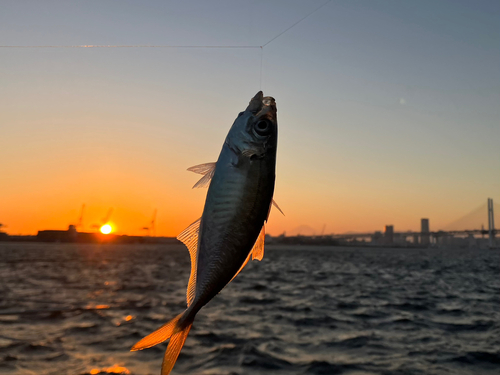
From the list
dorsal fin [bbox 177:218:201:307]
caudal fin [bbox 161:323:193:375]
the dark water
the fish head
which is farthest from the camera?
the dark water

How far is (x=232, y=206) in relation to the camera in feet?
8.23

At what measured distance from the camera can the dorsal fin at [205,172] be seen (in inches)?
104

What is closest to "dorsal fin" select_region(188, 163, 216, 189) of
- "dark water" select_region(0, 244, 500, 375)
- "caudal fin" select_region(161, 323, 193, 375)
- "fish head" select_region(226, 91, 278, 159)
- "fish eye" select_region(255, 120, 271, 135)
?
"fish head" select_region(226, 91, 278, 159)

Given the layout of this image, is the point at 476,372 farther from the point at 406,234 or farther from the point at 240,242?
the point at 406,234

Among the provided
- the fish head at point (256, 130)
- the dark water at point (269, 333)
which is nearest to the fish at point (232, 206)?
the fish head at point (256, 130)

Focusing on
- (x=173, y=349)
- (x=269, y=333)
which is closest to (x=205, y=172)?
(x=173, y=349)

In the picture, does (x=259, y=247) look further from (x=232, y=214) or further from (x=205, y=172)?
(x=205, y=172)

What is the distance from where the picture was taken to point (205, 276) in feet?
8.61

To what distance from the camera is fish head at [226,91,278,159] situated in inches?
101

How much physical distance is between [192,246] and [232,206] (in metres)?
0.48

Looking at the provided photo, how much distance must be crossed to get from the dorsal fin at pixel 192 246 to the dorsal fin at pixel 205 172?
0.78 ft

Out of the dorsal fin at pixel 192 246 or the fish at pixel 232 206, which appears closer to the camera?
the fish at pixel 232 206

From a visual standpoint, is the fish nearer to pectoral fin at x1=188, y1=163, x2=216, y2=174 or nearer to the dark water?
pectoral fin at x1=188, y1=163, x2=216, y2=174

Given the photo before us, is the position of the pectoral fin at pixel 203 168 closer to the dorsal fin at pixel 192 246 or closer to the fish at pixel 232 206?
the fish at pixel 232 206
